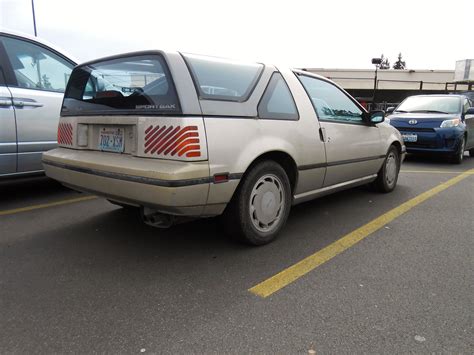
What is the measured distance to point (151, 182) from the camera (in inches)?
99.8

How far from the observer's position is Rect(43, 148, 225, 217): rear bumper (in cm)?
250

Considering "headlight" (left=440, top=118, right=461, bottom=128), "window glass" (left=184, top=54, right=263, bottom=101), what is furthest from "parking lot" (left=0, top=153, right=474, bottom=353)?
"headlight" (left=440, top=118, right=461, bottom=128)

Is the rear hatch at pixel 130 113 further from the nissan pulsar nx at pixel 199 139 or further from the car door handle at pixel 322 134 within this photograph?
the car door handle at pixel 322 134

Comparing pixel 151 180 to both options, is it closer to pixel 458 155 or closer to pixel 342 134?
pixel 342 134

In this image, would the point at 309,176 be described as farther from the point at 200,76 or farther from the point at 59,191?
the point at 59,191

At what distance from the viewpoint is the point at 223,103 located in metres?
2.78

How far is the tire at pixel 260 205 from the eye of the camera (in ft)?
9.67

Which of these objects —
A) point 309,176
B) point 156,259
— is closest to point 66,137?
point 156,259

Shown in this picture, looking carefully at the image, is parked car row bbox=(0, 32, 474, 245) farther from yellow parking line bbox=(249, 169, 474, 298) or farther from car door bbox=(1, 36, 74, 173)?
yellow parking line bbox=(249, 169, 474, 298)

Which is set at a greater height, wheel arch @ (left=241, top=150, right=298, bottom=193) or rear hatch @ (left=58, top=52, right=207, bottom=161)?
rear hatch @ (left=58, top=52, right=207, bottom=161)

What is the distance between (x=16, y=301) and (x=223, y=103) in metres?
1.81

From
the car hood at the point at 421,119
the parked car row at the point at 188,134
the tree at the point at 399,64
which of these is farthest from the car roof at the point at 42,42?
the tree at the point at 399,64

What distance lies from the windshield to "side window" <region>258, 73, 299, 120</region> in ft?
20.8

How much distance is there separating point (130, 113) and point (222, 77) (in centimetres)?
73
